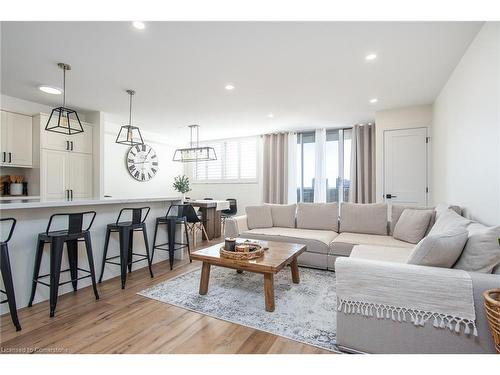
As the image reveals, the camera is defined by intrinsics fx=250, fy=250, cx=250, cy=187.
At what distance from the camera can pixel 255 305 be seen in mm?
2318

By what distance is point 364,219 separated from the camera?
3654 mm

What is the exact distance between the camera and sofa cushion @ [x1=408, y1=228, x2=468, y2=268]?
1525 mm

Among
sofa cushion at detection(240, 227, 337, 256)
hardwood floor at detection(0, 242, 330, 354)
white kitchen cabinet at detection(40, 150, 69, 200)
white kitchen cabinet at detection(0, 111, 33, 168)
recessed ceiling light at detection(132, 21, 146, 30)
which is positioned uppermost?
recessed ceiling light at detection(132, 21, 146, 30)

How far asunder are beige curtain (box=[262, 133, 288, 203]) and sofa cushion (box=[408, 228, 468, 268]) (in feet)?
15.1

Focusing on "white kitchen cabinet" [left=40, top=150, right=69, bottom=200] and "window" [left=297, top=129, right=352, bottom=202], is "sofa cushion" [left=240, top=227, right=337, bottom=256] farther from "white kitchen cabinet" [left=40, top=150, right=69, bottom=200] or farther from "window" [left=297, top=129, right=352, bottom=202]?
"white kitchen cabinet" [left=40, top=150, right=69, bottom=200]

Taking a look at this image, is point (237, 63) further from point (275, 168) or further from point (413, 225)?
point (275, 168)

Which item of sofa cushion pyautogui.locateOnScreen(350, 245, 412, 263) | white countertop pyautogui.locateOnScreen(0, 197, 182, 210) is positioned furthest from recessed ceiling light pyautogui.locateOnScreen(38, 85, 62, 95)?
sofa cushion pyautogui.locateOnScreen(350, 245, 412, 263)

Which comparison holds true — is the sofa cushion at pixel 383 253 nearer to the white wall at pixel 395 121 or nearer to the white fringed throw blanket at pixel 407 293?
the white fringed throw blanket at pixel 407 293

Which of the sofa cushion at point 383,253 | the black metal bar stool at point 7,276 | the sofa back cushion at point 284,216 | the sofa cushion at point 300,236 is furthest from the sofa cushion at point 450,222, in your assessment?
the black metal bar stool at point 7,276

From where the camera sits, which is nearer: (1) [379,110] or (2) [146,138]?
(1) [379,110]

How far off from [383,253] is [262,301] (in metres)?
1.30
